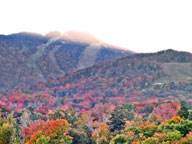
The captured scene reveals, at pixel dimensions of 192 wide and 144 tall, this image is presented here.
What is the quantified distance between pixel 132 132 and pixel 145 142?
732 cm

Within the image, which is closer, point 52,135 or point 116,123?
point 52,135

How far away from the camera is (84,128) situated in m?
86.5

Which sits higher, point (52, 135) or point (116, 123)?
point (52, 135)

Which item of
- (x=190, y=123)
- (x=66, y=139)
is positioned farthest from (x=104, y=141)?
(x=190, y=123)

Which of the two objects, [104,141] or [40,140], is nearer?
[40,140]

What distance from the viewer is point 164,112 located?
115062mm

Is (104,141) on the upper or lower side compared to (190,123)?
lower

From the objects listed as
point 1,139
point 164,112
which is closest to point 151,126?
point 1,139

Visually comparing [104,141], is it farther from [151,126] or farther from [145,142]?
[145,142]

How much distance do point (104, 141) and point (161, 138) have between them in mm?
18993

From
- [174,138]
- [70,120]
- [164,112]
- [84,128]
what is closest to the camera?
[174,138]

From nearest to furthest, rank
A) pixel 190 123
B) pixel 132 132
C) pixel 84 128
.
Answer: pixel 190 123, pixel 132 132, pixel 84 128

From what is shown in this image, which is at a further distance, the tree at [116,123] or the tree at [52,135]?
the tree at [116,123]

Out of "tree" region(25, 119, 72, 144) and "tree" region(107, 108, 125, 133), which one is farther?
"tree" region(107, 108, 125, 133)
